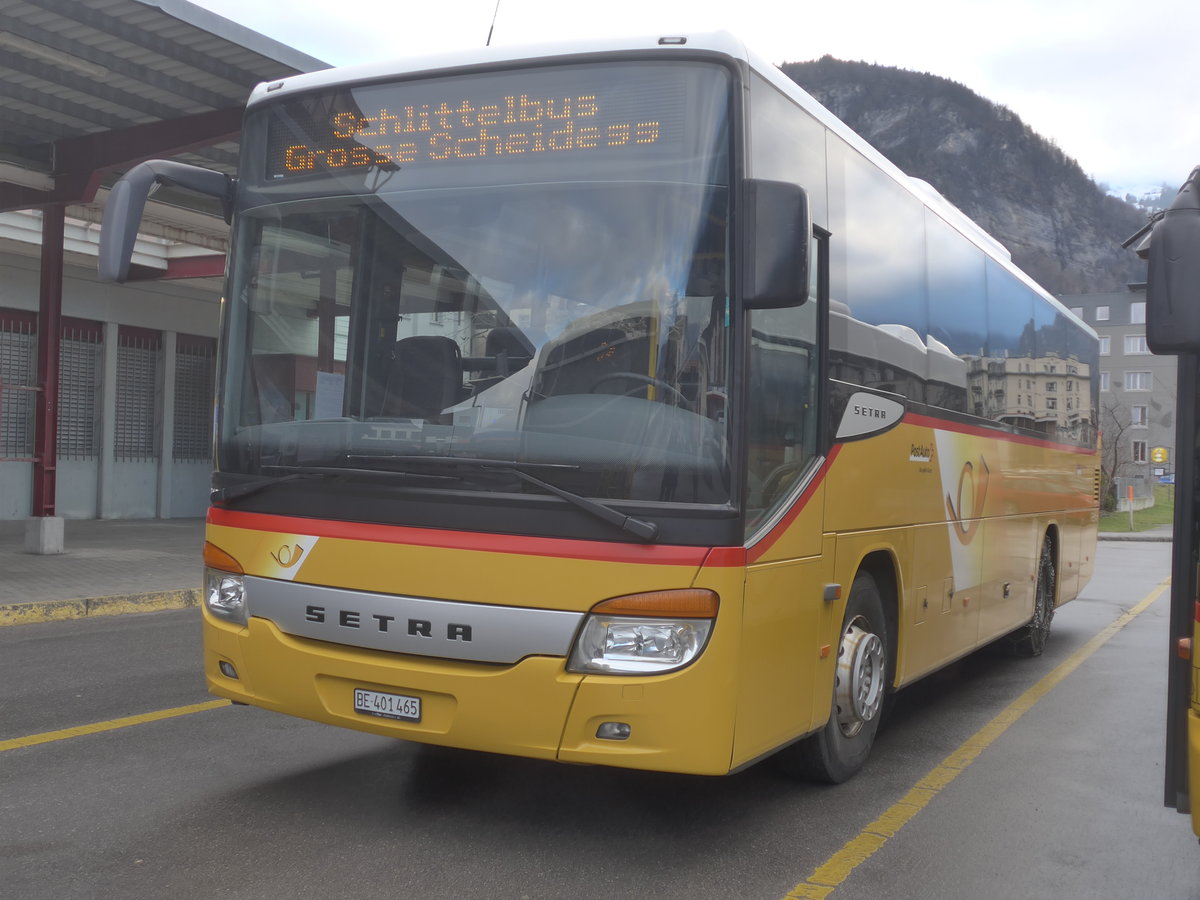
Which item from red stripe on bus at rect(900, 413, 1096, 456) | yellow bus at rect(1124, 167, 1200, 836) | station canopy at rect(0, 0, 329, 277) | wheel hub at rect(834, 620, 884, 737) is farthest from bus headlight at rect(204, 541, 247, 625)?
station canopy at rect(0, 0, 329, 277)

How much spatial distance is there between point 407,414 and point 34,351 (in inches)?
629

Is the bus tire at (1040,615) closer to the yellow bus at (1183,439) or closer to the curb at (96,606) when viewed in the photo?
the yellow bus at (1183,439)

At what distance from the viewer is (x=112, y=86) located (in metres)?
12.5

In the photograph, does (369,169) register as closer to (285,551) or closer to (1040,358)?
(285,551)

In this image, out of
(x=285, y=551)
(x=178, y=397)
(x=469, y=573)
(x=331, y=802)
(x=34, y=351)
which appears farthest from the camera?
(x=178, y=397)

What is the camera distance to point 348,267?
4.81 meters

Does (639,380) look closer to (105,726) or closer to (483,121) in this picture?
(483,121)

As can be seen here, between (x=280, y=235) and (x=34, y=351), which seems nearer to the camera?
(x=280, y=235)

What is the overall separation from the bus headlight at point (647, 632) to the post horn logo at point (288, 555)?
3.94 ft

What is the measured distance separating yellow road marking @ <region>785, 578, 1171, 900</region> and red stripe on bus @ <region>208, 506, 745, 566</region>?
1.16m

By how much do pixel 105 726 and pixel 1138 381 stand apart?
348 feet

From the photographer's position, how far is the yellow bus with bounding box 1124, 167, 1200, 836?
349 centimetres

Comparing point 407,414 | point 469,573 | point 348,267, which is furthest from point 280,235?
point 469,573

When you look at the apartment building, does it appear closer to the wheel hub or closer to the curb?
the curb
